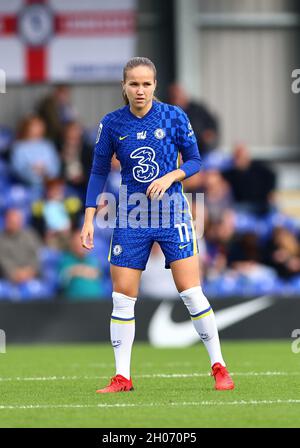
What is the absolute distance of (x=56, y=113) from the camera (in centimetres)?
1644

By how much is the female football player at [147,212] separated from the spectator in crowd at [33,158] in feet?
25.4

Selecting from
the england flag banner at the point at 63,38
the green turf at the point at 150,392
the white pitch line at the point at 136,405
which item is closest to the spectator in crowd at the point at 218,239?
the green turf at the point at 150,392

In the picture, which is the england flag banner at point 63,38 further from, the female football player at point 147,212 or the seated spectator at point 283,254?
the female football player at point 147,212

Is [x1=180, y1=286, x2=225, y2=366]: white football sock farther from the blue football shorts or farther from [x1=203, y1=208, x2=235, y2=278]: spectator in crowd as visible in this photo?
[x1=203, y1=208, x2=235, y2=278]: spectator in crowd

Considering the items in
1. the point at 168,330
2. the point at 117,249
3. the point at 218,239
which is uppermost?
the point at 117,249

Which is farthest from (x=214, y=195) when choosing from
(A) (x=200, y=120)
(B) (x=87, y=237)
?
(B) (x=87, y=237)

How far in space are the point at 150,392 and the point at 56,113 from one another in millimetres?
9072

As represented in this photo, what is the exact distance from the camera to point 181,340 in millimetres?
13281

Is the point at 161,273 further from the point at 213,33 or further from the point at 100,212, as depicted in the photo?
the point at 213,33

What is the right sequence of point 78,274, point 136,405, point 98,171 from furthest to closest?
point 78,274 → point 98,171 → point 136,405

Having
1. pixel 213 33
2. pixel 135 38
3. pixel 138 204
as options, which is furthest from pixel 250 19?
pixel 138 204

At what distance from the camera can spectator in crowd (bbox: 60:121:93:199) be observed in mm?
15680

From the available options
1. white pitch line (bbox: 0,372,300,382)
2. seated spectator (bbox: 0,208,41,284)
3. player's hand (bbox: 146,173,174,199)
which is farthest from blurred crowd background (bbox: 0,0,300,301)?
player's hand (bbox: 146,173,174,199)

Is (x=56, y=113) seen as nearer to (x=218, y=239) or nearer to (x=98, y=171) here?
Answer: (x=218, y=239)
